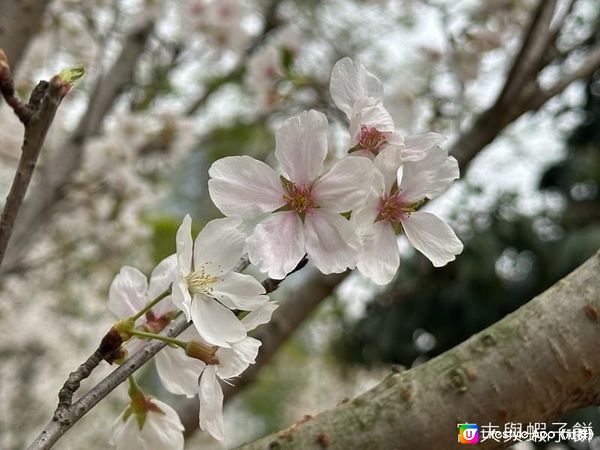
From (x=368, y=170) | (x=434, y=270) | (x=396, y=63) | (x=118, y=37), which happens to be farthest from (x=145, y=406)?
(x=396, y=63)

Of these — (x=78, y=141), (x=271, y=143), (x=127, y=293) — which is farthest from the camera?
(x=271, y=143)

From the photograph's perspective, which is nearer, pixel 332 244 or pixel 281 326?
pixel 332 244

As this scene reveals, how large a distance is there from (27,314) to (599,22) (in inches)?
96.5

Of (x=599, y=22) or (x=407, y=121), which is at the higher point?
(x=407, y=121)

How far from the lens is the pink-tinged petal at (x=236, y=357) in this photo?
364mm

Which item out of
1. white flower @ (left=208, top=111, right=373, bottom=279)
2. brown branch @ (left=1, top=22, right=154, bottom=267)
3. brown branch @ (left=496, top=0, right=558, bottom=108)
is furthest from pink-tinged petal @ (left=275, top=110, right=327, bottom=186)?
brown branch @ (left=1, top=22, right=154, bottom=267)

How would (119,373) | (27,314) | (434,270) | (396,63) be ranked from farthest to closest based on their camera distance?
(27,314) → (396,63) → (434,270) → (119,373)

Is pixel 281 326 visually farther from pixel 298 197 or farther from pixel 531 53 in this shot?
pixel 298 197

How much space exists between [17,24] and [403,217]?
2.34 feet

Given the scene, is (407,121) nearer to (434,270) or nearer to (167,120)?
(434,270)

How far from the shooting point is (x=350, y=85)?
0.39 meters

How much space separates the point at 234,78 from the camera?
1847mm

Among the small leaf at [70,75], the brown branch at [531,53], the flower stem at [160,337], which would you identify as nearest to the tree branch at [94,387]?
the flower stem at [160,337]

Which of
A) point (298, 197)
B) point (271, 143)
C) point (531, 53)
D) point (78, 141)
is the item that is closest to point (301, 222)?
point (298, 197)
